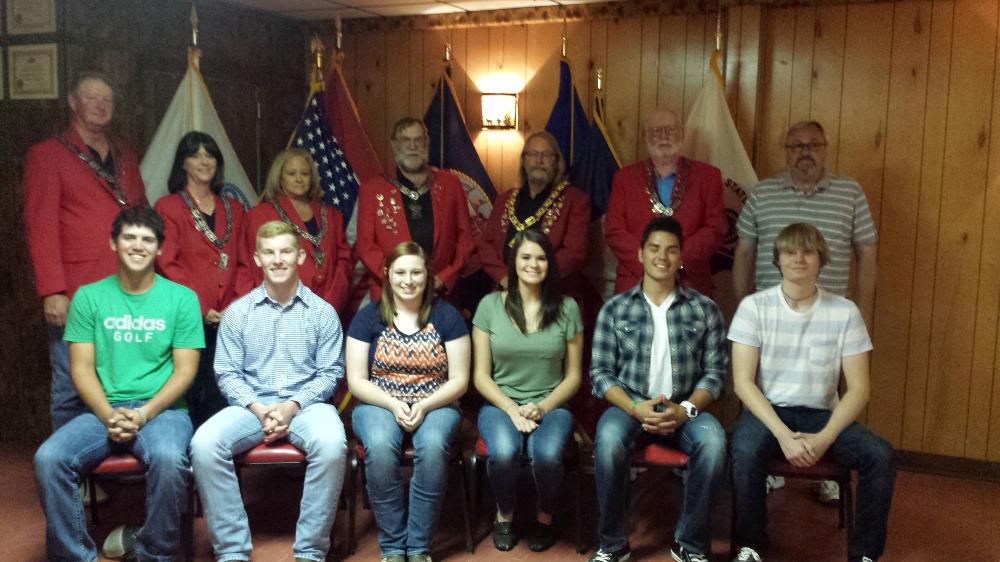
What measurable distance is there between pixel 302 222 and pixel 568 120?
4.95ft

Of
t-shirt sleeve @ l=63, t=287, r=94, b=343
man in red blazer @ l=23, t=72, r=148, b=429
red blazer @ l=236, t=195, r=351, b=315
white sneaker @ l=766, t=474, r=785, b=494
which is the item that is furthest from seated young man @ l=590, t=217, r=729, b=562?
man in red blazer @ l=23, t=72, r=148, b=429

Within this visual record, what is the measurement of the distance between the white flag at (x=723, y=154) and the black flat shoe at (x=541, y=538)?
4.93 ft

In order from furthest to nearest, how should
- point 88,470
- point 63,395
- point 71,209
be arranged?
point 71,209 → point 63,395 → point 88,470

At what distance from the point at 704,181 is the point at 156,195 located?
2396 mm

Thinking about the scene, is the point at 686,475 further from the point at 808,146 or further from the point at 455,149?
the point at 455,149

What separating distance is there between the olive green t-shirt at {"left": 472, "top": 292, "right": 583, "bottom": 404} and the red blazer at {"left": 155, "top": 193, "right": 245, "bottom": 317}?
1070mm

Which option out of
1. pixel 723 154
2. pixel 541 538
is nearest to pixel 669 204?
pixel 723 154

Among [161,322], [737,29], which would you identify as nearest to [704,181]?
[737,29]

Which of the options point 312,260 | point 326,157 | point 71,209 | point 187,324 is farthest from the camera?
point 326,157

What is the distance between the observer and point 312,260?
12.1 ft

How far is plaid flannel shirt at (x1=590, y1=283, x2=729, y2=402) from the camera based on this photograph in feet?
10.1

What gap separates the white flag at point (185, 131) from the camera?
398 cm

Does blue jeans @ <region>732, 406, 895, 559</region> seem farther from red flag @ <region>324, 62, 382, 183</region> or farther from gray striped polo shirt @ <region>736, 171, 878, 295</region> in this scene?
red flag @ <region>324, 62, 382, 183</region>

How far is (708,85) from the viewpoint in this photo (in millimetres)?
4117
